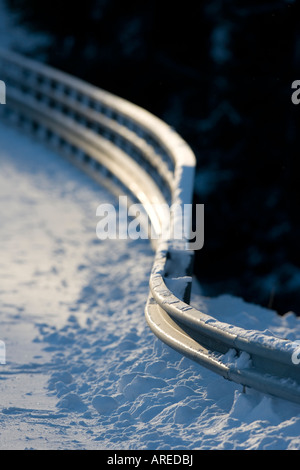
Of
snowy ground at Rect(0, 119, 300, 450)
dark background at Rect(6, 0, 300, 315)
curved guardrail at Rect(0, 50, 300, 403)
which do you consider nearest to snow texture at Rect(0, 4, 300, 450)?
snowy ground at Rect(0, 119, 300, 450)

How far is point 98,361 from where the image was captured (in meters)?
6.48

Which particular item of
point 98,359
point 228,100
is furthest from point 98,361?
Result: point 228,100

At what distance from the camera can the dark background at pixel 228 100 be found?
73.8ft

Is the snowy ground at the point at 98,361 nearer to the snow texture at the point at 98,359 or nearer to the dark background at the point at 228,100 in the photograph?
the snow texture at the point at 98,359

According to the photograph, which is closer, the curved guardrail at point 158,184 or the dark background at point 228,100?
the curved guardrail at point 158,184

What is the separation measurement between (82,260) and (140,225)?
3.69 feet

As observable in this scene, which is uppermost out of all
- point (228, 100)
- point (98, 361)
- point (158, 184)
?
point (228, 100)

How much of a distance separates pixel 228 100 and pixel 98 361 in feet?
60.8

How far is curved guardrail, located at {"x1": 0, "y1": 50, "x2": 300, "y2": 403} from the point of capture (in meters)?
4.67

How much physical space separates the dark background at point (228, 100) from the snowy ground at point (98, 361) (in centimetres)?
1167

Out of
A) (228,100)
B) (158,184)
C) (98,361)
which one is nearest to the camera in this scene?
(98,361)

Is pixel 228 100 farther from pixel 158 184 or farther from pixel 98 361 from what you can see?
pixel 98 361

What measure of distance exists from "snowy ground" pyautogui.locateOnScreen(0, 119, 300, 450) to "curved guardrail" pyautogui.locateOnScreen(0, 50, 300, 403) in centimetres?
27

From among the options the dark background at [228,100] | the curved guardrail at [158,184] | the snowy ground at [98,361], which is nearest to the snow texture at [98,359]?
the snowy ground at [98,361]
